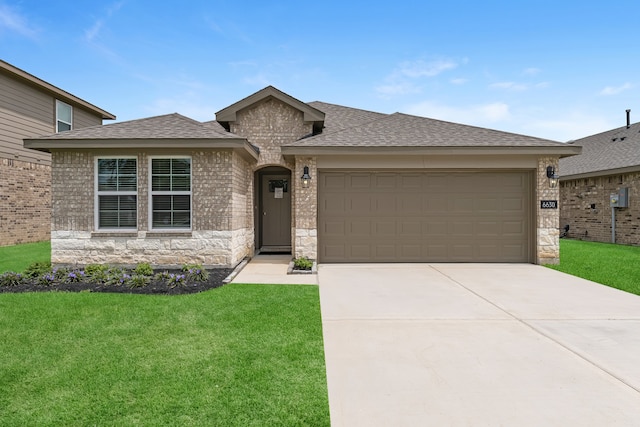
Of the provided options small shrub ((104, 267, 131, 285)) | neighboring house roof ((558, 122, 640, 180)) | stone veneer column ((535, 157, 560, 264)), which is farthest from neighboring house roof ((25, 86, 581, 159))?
neighboring house roof ((558, 122, 640, 180))

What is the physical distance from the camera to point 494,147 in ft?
29.6

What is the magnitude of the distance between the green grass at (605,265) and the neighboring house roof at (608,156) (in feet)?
13.4

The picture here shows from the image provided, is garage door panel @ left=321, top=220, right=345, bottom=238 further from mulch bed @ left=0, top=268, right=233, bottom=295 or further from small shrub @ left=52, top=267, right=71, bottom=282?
small shrub @ left=52, top=267, right=71, bottom=282

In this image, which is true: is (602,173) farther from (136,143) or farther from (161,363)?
(161,363)

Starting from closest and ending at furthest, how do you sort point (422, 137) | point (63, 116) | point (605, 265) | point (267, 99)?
1. point (605, 265)
2. point (422, 137)
3. point (267, 99)
4. point (63, 116)

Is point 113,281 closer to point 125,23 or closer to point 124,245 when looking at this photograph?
point 124,245

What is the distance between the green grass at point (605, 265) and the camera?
746cm

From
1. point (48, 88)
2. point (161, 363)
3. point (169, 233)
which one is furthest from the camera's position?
point (48, 88)

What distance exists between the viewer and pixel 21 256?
10.5 metres

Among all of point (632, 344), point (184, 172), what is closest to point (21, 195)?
point (184, 172)

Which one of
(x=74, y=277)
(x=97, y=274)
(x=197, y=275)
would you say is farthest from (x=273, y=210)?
(x=74, y=277)

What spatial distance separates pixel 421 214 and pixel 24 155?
14.8 metres

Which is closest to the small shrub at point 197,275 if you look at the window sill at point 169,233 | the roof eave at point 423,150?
the window sill at point 169,233

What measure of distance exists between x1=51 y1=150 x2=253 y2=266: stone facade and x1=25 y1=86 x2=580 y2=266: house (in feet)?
0.08
